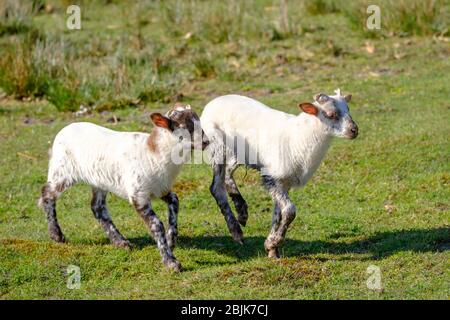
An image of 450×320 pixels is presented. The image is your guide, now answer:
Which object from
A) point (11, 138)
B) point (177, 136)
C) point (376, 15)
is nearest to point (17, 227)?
point (177, 136)

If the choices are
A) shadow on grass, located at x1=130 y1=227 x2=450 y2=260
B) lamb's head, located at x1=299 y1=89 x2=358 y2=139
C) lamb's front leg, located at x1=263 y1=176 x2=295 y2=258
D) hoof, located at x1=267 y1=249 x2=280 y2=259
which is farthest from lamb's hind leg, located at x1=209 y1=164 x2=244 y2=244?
lamb's head, located at x1=299 y1=89 x2=358 y2=139

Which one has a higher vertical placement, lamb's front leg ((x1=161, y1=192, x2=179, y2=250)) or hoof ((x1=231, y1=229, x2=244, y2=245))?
lamb's front leg ((x1=161, y1=192, x2=179, y2=250))

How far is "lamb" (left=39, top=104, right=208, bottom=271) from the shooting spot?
9414 mm

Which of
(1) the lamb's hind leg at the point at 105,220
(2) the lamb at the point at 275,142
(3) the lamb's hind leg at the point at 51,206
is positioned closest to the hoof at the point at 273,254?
(2) the lamb at the point at 275,142

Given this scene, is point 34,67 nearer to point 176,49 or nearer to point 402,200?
point 176,49

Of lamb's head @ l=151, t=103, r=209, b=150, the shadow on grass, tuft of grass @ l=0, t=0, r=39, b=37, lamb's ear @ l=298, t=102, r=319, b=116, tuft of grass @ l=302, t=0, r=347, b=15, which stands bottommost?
the shadow on grass

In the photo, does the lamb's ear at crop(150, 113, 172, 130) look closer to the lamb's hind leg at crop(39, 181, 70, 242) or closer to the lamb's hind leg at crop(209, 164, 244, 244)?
the lamb's hind leg at crop(209, 164, 244, 244)

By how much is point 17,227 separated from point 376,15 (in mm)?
10612

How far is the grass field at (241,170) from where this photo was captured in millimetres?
9312

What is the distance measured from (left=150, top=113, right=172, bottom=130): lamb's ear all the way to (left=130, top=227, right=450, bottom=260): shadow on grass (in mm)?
1560

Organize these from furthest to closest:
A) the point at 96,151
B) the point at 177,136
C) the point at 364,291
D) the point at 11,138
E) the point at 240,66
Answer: the point at 240,66 < the point at 11,138 < the point at 96,151 < the point at 177,136 < the point at 364,291

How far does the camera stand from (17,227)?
11492 mm

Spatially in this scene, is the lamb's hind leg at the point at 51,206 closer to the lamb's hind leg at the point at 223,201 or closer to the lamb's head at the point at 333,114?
the lamb's hind leg at the point at 223,201

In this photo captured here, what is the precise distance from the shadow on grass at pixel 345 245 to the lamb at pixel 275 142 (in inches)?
8.7
